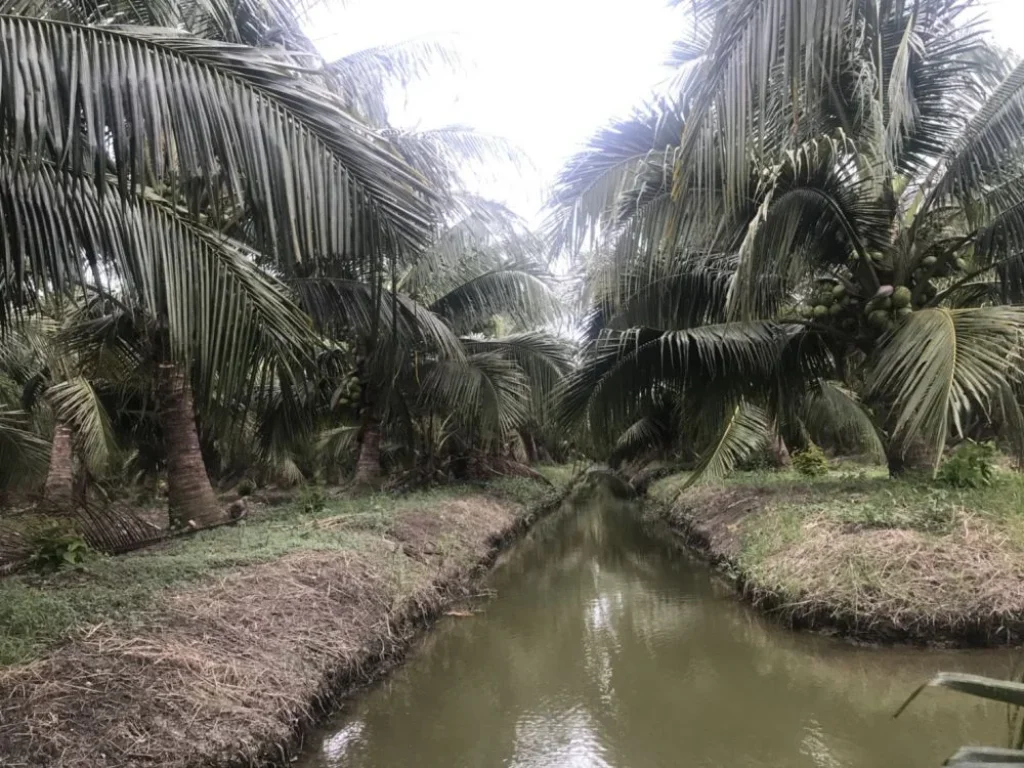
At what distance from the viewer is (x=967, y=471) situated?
244 inches

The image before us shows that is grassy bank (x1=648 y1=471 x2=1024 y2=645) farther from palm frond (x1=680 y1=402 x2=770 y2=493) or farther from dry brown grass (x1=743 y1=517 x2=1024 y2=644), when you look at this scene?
palm frond (x1=680 y1=402 x2=770 y2=493)

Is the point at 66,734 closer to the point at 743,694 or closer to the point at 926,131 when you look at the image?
the point at 743,694

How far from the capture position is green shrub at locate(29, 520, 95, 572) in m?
4.74

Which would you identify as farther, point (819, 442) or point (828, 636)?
point (819, 442)

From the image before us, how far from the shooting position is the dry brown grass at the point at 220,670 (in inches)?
110

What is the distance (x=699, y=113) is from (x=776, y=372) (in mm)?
4834

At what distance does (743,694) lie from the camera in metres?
4.18

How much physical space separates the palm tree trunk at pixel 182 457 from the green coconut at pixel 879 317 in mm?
6146

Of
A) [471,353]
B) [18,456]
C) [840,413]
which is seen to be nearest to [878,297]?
[840,413]

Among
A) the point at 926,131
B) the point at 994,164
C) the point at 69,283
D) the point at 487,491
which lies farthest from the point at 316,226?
the point at 487,491

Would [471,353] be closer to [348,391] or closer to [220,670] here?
[348,391]

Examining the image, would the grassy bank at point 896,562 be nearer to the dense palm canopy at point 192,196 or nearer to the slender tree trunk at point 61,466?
the dense palm canopy at point 192,196

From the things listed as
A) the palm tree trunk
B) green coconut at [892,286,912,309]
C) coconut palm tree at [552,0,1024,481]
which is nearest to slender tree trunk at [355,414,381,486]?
the palm tree trunk

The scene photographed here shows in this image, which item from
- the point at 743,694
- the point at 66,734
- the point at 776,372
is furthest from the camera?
the point at 776,372
